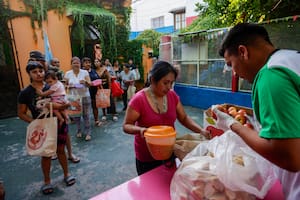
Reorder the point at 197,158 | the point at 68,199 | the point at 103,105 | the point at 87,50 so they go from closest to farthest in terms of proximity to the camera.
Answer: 1. the point at 197,158
2. the point at 68,199
3. the point at 103,105
4. the point at 87,50

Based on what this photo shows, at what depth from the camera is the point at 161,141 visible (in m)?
0.94

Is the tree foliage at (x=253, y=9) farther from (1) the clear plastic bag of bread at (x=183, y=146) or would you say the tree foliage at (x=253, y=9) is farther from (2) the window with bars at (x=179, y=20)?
(2) the window with bars at (x=179, y=20)

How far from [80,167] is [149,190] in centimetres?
213

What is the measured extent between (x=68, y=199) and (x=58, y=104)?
3.44 feet

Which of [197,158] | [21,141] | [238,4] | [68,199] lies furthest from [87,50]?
[197,158]

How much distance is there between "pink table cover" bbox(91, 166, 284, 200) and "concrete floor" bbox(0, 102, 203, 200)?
1.41 m

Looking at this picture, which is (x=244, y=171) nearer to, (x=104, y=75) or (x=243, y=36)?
(x=243, y=36)

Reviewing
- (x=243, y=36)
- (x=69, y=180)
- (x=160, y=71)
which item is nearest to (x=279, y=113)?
(x=243, y=36)

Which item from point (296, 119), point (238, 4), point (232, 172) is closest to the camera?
point (296, 119)

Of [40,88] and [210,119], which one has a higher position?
[40,88]

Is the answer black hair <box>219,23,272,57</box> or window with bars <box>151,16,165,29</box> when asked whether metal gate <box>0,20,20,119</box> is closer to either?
black hair <box>219,23,272,57</box>

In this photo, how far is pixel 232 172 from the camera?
0.67 m

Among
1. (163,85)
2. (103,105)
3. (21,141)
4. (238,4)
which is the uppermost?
(238,4)

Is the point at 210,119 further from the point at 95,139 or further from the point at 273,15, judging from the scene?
the point at 273,15
